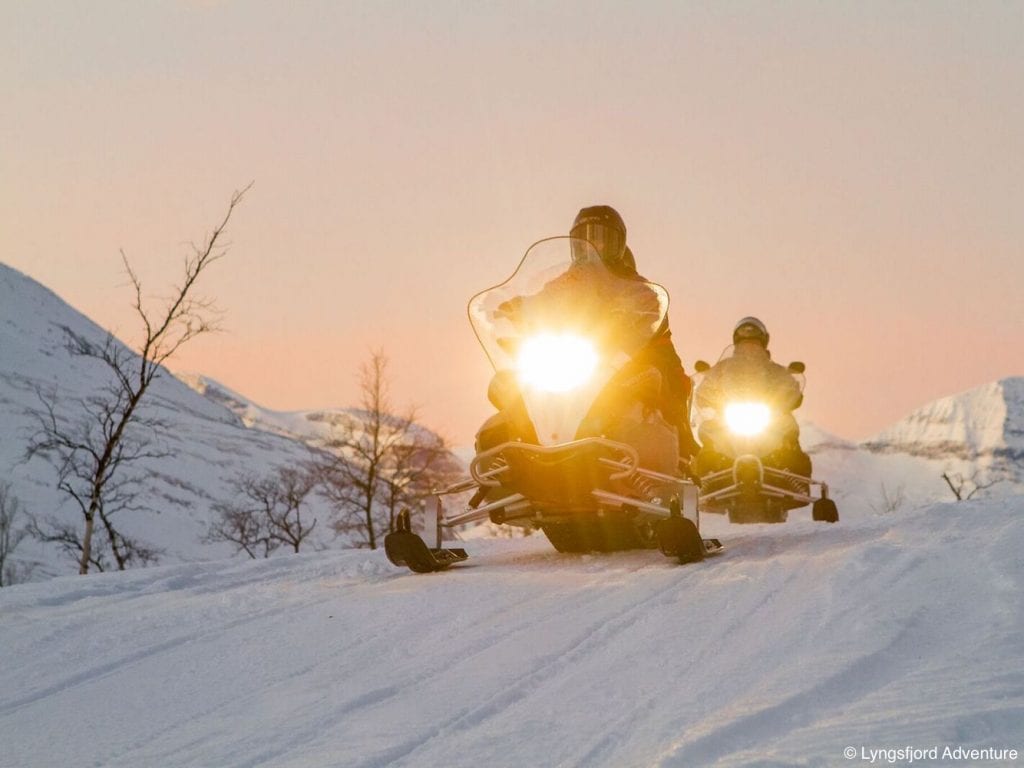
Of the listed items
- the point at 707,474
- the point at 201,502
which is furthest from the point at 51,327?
the point at 707,474

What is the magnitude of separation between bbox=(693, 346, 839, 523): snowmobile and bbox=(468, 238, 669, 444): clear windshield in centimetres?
474

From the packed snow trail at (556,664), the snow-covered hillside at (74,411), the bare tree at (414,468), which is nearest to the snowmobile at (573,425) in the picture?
the packed snow trail at (556,664)

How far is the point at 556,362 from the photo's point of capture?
689cm

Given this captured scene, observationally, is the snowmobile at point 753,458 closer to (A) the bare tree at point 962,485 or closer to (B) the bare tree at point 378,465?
(A) the bare tree at point 962,485

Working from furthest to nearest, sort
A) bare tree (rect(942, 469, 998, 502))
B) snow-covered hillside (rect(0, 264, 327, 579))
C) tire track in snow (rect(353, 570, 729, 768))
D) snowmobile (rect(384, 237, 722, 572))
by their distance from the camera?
snow-covered hillside (rect(0, 264, 327, 579))
bare tree (rect(942, 469, 998, 502))
snowmobile (rect(384, 237, 722, 572))
tire track in snow (rect(353, 570, 729, 768))

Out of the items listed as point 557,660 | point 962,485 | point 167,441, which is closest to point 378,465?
point 962,485

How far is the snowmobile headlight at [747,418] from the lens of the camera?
39.2 ft

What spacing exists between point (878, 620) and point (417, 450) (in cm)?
2071

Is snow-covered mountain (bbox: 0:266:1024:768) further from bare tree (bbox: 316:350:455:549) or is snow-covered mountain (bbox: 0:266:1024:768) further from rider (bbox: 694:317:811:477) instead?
bare tree (bbox: 316:350:455:549)

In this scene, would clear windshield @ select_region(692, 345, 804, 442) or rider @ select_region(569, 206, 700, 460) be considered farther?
clear windshield @ select_region(692, 345, 804, 442)

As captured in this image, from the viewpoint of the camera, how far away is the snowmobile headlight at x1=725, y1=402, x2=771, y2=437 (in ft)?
39.2

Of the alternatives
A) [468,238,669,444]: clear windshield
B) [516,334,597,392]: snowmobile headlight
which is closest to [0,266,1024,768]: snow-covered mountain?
[468,238,669,444]: clear windshield

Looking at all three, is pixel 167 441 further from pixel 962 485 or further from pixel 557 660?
pixel 557 660

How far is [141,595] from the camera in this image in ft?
21.3
